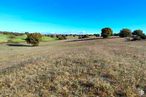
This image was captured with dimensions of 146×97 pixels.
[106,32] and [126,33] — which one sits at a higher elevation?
[106,32]

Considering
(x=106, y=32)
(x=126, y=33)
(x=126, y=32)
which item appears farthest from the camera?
(x=126, y=32)

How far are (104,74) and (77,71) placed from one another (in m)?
2.43

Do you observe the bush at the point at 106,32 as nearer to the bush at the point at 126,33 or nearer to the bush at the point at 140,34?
the bush at the point at 126,33

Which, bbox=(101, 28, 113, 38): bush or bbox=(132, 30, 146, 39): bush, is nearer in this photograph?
bbox=(132, 30, 146, 39): bush

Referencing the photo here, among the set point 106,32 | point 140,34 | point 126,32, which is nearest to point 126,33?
point 126,32

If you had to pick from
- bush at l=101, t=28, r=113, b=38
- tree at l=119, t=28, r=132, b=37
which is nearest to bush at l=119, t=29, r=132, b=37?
tree at l=119, t=28, r=132, b=37

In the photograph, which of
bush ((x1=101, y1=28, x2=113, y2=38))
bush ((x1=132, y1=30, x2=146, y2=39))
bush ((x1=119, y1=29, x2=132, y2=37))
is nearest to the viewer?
bush ((x1=132, y1=30, x2=146, y2=39))

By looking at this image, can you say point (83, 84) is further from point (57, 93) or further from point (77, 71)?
point (77, 71)

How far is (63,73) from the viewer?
55.8 feet

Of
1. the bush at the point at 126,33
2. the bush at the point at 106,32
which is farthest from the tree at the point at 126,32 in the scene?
the bush at the point at 106,32

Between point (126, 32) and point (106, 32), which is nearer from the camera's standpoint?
point (106, 32)

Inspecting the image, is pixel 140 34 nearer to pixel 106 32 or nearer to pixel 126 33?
pixel 126 33

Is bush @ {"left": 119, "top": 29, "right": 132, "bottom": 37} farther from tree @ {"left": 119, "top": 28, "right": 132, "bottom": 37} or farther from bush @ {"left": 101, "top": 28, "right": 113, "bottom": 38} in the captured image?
bush @ {"left": 101, "top": 28, "right": 113, "bottom": 38}

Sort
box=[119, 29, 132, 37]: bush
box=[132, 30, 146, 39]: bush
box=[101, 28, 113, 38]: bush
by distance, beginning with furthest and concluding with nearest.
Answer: box=[119, 29, 132, 37]: bush < box=[101, 28, 113, 38]: bush < box=[132, 30, 146, 39]: bush
